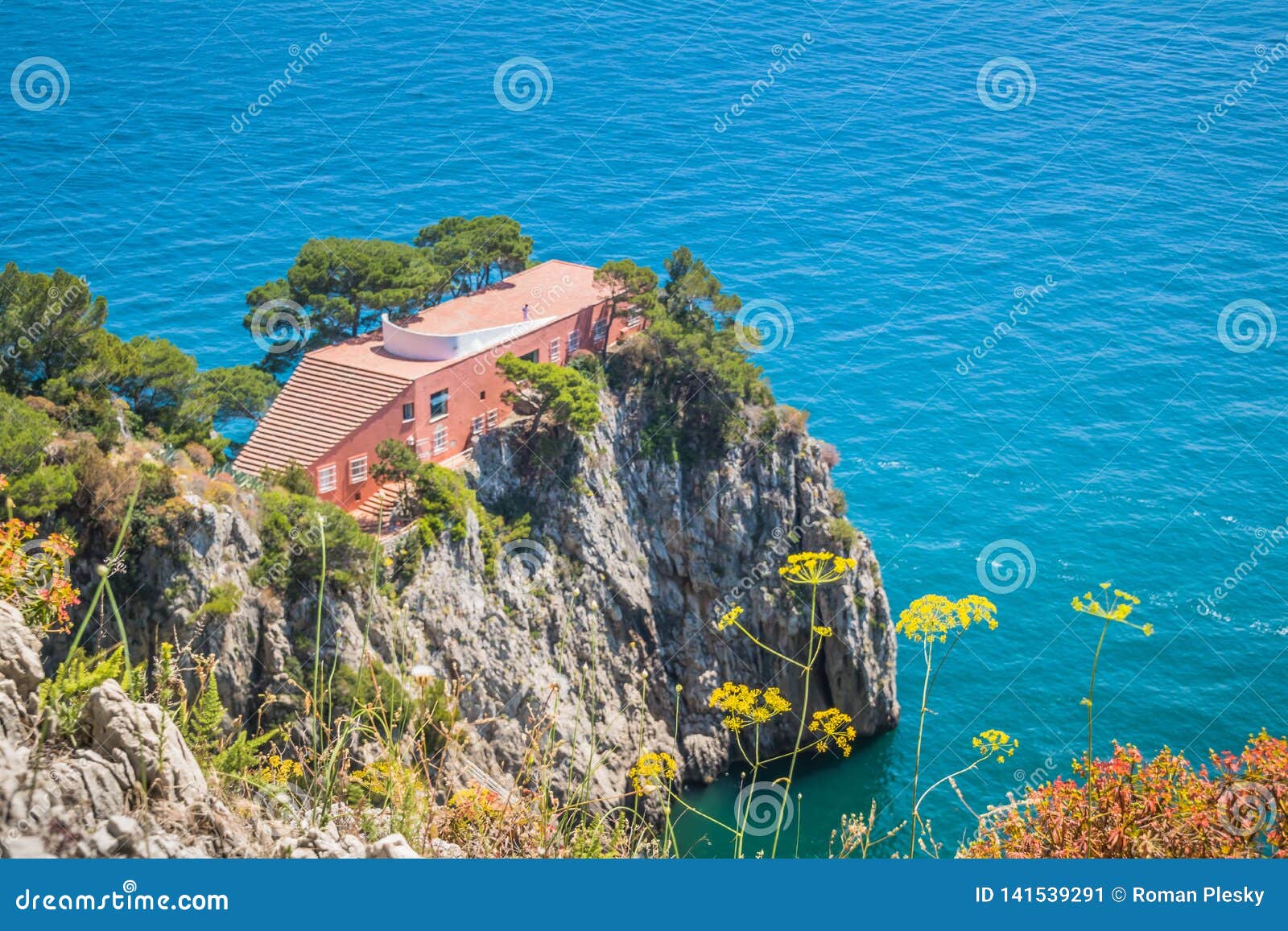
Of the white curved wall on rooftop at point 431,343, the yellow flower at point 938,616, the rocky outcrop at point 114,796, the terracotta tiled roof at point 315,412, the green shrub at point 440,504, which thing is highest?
the white curved wall on rooftop at point 431,343

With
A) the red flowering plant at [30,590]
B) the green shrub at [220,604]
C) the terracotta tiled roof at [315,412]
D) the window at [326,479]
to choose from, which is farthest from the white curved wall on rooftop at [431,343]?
the red flowering plant at [30,590]

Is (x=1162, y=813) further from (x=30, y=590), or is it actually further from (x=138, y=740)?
(x=30, y=590)

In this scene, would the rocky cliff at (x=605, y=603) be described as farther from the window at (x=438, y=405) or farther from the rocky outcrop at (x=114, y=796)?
the rocky outcrop at (x=114, y=796)

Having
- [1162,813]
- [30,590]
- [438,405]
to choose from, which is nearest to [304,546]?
[438,405]

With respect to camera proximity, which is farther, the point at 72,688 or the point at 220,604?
the point at 220,604

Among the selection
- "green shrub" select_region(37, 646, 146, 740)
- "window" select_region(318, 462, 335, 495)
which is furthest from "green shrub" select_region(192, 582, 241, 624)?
"green shrub" select_region(37, 646, 146, 740)

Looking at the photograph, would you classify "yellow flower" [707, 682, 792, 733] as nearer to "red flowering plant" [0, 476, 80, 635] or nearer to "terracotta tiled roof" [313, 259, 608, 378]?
"red flowering plant" [0, 476, 80, 635]

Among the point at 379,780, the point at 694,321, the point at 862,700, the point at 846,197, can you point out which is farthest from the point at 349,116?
the point at 379,780
